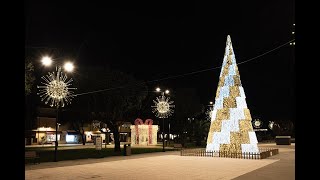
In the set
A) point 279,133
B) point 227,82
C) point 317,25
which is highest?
point 227,82

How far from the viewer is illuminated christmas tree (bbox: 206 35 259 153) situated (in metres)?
24.7

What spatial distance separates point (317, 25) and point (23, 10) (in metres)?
1.97

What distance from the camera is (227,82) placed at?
25578 mm

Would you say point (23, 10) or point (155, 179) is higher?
point (23, 10)

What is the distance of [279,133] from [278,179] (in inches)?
2539

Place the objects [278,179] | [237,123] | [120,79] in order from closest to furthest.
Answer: [278,179] → [237,123] → [120,79]

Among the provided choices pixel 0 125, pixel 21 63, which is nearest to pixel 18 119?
pixel 0 125

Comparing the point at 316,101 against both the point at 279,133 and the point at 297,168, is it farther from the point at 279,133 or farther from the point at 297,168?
the point at 279,133

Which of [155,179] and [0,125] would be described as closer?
[0,125]

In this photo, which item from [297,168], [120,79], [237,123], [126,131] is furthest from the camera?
[126,131]

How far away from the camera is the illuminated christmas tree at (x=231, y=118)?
24688 millimetres

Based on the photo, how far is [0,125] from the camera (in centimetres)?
227

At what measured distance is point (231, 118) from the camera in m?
25.0

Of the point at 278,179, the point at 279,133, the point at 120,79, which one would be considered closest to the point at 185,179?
the point at 278,179
